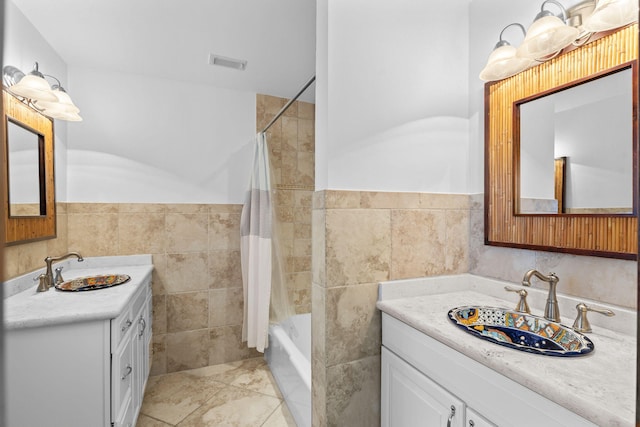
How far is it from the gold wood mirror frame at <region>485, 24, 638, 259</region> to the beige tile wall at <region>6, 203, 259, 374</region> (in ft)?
6.57

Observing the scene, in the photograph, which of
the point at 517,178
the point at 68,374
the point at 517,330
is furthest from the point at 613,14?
the point at 68,374

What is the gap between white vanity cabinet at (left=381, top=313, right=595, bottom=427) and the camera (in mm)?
782

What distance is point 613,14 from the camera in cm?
92

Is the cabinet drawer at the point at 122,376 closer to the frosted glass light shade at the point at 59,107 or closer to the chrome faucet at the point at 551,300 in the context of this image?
the frosted glass light shade at the point at 59,107

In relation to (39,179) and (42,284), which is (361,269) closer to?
(42,284)

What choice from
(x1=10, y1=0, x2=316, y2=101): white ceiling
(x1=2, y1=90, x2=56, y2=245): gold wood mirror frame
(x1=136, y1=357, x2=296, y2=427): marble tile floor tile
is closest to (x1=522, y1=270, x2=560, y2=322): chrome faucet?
(x1=136, y1=357, x2=296, y2=427): marble tile floor tile

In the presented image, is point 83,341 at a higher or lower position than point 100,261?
lower

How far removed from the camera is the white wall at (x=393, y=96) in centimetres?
131

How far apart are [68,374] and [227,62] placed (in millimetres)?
2080

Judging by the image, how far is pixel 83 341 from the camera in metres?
1.33

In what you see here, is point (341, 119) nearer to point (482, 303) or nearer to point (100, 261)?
point (482, 303)

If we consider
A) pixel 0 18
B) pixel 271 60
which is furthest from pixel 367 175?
pixel 271 60

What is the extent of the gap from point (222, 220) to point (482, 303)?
6.75 feet

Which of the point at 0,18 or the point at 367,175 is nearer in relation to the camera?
the point at 0,18
